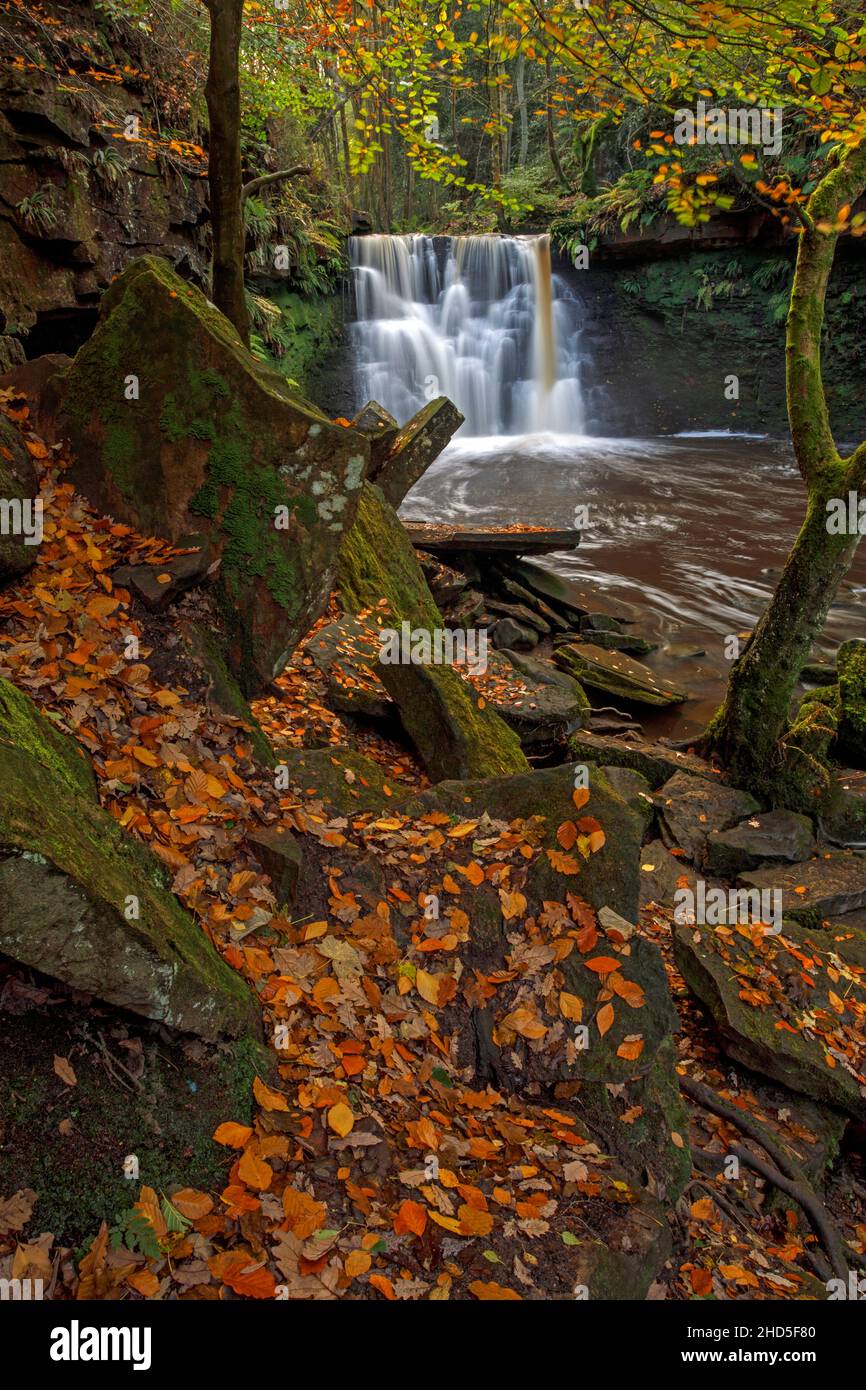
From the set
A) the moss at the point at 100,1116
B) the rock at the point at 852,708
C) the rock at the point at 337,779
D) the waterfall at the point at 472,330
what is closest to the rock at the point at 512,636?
the rock at the point at 852,708

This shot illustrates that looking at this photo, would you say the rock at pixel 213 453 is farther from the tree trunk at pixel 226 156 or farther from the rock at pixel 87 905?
the tree trunk at pixel 226 156

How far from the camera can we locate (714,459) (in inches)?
852

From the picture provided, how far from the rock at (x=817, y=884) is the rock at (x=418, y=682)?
91.0 inches

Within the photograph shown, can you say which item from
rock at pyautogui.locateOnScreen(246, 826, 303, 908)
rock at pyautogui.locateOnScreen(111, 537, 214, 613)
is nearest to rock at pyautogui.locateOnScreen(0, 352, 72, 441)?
rock at pyautogui.locateOnScreen(111, 537, 214, 613)

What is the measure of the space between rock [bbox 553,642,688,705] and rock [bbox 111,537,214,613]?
6.36 metres

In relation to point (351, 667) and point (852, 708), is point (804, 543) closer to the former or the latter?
point (852, 708)

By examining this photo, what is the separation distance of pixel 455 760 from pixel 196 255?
1188 cm

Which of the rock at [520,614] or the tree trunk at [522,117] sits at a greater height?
the tree trunk at [522,117]

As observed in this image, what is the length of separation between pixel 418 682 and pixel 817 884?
150 inches

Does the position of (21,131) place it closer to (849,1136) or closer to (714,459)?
(849,1136)

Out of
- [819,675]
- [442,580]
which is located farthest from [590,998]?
[819,675]

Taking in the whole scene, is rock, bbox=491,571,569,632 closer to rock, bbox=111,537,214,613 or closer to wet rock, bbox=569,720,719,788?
wet rock, bbox=569,720,719,788

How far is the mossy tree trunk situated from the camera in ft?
21.2

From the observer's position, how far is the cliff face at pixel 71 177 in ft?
31.3
